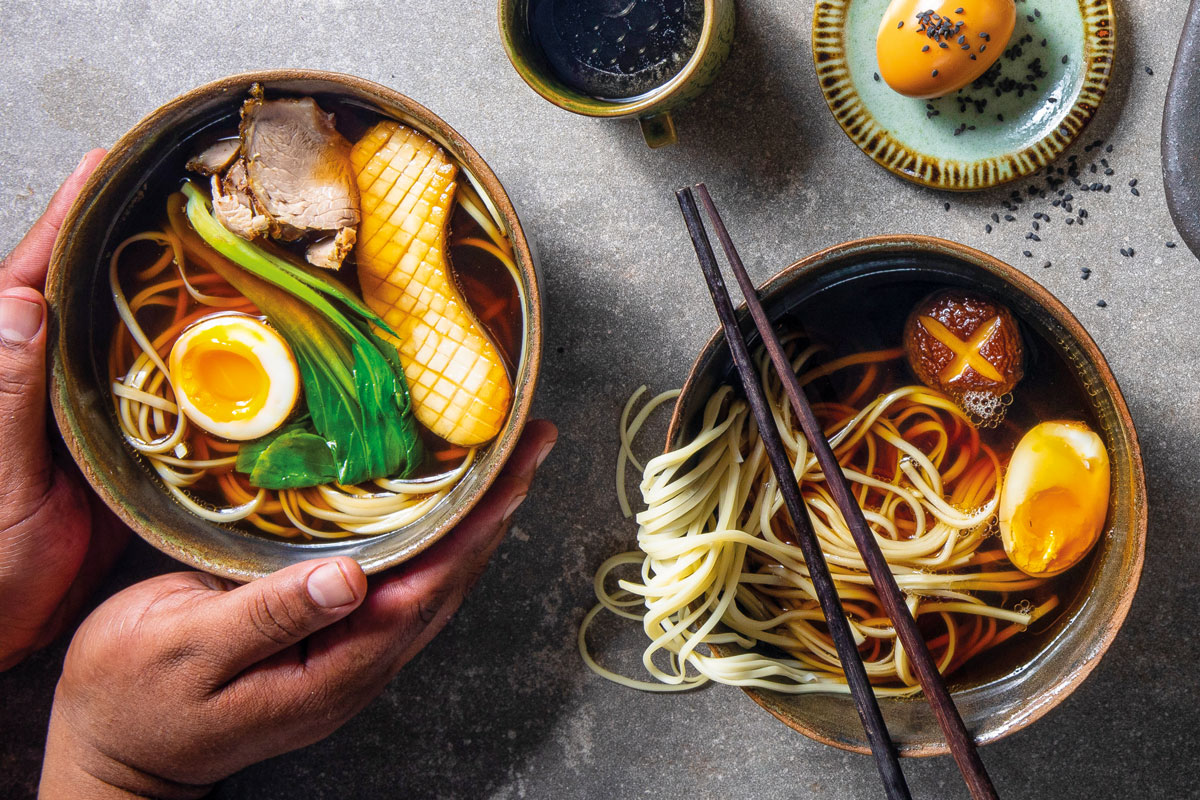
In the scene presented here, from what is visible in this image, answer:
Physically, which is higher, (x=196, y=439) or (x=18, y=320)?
(x=18, y=320)

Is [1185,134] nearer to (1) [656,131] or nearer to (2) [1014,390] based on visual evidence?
(2) [1014,390]

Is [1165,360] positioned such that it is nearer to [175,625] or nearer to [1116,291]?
[1116,291]

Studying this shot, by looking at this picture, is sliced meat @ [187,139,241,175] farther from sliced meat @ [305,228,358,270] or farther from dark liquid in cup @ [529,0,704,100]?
dark liquid in cup @ [529,0,704,100]

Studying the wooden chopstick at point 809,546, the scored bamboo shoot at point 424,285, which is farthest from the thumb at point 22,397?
the wooden chopstick at point 809,546

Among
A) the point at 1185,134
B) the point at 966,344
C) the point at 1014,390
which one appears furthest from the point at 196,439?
the point at 1185,134

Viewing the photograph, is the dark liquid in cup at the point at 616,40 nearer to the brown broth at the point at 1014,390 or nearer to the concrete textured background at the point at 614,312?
the concrete textured background at the point at 614,312

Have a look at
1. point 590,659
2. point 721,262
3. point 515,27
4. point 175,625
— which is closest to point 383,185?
point 515,27
